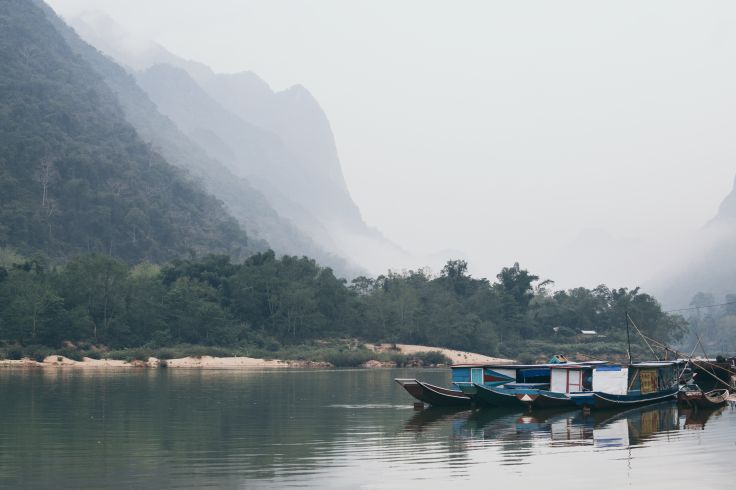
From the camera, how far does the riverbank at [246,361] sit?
95688 mm

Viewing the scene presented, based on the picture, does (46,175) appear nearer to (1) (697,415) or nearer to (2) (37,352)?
(2) (37,352)

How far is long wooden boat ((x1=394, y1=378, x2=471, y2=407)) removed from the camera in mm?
50844

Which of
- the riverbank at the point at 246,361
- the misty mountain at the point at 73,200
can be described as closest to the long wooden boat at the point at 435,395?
the riverbank at the point at 246,361

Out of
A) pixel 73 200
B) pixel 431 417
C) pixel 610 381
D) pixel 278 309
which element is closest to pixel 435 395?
pixel 431 417

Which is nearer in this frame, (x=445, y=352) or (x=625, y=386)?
(x=625, y=386)

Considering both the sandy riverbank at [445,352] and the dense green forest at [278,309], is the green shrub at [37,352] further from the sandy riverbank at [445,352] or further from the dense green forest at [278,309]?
the sandy riverbank at [445,352]

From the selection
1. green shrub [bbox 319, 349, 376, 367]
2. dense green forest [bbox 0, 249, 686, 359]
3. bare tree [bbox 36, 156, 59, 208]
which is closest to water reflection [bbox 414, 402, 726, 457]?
green shrub [bbox 319, 349, 376, 367]

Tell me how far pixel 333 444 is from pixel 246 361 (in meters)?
78.5

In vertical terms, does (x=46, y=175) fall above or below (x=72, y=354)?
above

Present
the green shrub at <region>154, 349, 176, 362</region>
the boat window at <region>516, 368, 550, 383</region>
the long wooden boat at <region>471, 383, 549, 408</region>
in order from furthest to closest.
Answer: the green shrub at <region>154, 349, 176, 362</region> → the boat window at <region>516, 368, 550, 383</region> → the long wooden boat at <region>471, 383, 549, 408</region>

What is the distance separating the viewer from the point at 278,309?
128 m

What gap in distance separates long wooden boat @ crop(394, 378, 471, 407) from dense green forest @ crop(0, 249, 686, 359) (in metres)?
63.3

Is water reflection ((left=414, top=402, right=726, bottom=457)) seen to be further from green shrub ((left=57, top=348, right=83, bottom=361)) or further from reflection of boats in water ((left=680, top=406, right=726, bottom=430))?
green shrub ((left=57, top=348, right=83, bottom=361))

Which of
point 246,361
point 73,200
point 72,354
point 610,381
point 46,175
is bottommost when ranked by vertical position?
point 246,361
